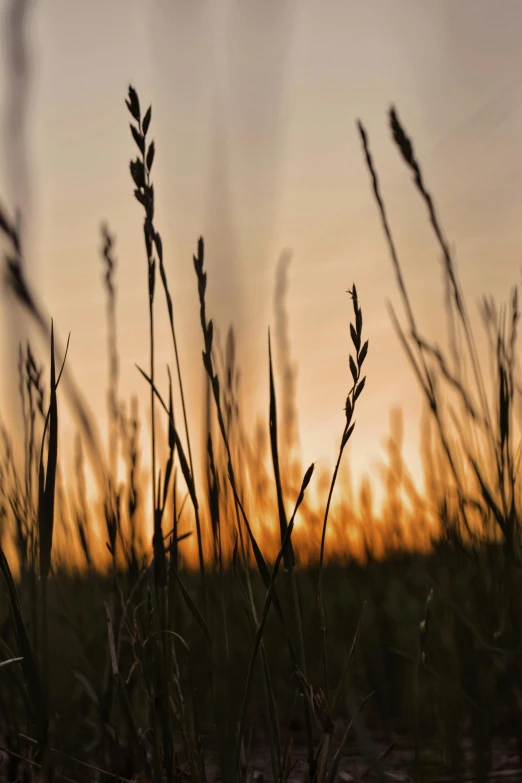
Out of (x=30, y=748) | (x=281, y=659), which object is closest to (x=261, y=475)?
(x=281, y=659)

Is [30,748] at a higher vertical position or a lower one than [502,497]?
lower

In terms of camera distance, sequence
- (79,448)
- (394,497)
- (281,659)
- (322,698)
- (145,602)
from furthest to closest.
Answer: (394,497)
(281,659)
(79,448)
(145,602)
(322,698)

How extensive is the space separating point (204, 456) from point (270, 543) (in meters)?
0.74

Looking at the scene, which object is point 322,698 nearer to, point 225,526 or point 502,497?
point 225,526

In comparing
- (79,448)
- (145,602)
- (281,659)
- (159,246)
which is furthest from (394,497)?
(159,246)

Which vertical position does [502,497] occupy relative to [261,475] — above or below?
below

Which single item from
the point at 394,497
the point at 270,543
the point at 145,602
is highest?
the point at 394,497

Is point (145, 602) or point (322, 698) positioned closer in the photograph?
point (322, 698)

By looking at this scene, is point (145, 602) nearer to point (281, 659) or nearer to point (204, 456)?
point (204, 456)

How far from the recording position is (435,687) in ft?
3.34

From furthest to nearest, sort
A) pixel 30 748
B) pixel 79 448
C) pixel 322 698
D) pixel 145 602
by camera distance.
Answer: pixel 79 448
pixel 30 748
pixel 145 602
pixel 322 698

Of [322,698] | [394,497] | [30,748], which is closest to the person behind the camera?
[322,698]

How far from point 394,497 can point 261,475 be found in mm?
559

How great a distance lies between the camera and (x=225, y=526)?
36.0 inches
